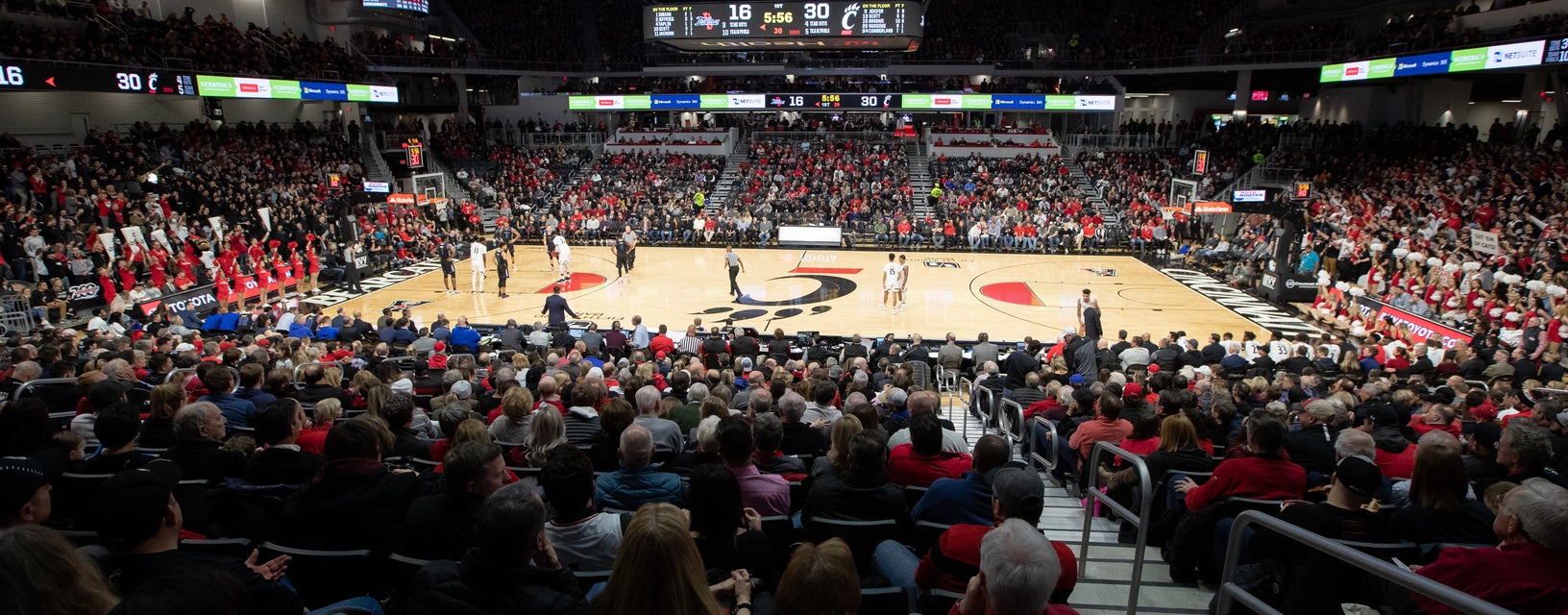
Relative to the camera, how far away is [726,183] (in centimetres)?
→ 3556

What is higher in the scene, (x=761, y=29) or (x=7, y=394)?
(x=761, y=29)

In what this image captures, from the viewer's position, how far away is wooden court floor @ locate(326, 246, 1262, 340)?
17891 mm

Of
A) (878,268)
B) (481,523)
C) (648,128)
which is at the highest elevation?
(648,128)

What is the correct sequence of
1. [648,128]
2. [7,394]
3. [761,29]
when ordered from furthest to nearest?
1. [648,128]
2. [761,29]
3. [7,394]

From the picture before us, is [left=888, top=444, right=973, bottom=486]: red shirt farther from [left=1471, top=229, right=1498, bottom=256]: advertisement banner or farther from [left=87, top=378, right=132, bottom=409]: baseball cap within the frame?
[left=1471, top=229, right=1498, bottom=256]: advertisement banner

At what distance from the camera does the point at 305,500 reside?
380 cm

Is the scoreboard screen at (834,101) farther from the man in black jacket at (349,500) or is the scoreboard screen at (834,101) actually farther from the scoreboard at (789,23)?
the man in black jacket at (349,500)

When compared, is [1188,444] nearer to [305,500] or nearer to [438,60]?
[305,500]

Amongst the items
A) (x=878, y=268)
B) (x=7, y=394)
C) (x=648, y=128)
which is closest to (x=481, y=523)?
(x=7, y=394)

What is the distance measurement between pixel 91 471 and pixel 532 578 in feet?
12.0

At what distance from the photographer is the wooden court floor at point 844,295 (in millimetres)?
17891

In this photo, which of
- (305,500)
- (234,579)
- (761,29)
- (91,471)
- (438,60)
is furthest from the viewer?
(438,60)

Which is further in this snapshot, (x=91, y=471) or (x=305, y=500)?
(x=91, y=471)

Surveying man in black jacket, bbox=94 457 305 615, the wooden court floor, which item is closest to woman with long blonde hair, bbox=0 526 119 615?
man in black jacket, bbox=94 457 305 615
